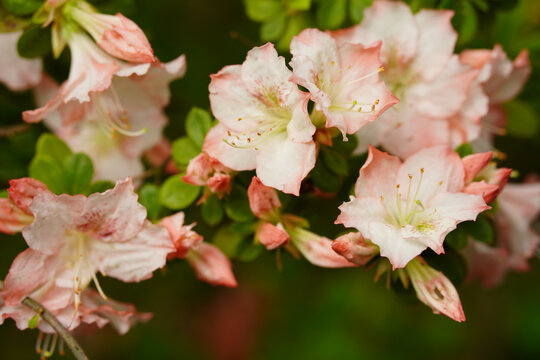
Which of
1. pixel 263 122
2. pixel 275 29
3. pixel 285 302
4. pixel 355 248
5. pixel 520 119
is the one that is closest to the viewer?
pixel 355 248

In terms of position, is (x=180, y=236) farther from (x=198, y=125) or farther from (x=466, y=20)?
(x=466, y=20)

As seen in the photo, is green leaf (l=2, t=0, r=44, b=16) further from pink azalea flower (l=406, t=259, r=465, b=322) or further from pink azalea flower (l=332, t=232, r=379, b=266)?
pink azalea flower (l=406, t=259, r=465, b=322)

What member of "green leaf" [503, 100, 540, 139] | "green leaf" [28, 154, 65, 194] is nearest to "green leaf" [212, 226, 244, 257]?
"green leaf" [28, 154, 65, 194]

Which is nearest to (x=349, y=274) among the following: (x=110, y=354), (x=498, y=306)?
(x=498, y=306)

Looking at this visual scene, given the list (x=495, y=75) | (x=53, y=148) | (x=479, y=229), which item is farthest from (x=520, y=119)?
(x=53, y=148)

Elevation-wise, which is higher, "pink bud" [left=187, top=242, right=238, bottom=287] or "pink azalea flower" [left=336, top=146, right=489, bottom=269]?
"pink azalea flower" [left=336, top=146, right=489, bottom=269]

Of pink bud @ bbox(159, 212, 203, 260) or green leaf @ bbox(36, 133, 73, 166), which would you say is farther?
green leaf @ bbox(36, 133, 73, 166)
